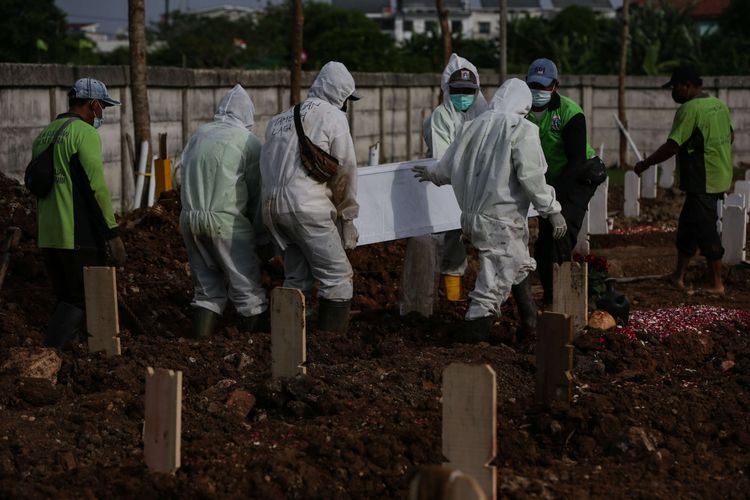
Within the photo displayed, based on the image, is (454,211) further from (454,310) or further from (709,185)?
(709,185)

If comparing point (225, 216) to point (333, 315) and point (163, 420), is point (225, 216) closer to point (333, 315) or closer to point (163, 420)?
point (333, 315)

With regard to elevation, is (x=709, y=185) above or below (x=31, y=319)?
above

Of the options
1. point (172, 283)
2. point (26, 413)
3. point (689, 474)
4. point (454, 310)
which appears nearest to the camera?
point (689, 474)

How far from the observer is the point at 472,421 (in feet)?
16.2

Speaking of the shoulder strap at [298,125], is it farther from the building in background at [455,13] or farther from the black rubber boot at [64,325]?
the building in background at [455,13]

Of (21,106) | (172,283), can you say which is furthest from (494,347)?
(21,106)

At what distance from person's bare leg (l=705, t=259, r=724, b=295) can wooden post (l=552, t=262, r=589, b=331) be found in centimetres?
299

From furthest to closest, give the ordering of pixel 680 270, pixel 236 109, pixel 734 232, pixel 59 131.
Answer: pixel 734 232
pixel 680 270
pixel 236 109
pixel 59 131

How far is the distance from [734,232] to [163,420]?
25.5 ft

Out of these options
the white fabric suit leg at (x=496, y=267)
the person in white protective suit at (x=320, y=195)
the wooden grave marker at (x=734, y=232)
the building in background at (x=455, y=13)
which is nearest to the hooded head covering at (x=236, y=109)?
the person in white protective suit at (x=320, y=195)

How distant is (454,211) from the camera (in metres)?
9.21

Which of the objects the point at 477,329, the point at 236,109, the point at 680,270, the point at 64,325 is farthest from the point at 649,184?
the point at 64,325

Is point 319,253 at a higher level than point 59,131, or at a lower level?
lower

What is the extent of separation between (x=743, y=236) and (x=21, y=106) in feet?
23.9
